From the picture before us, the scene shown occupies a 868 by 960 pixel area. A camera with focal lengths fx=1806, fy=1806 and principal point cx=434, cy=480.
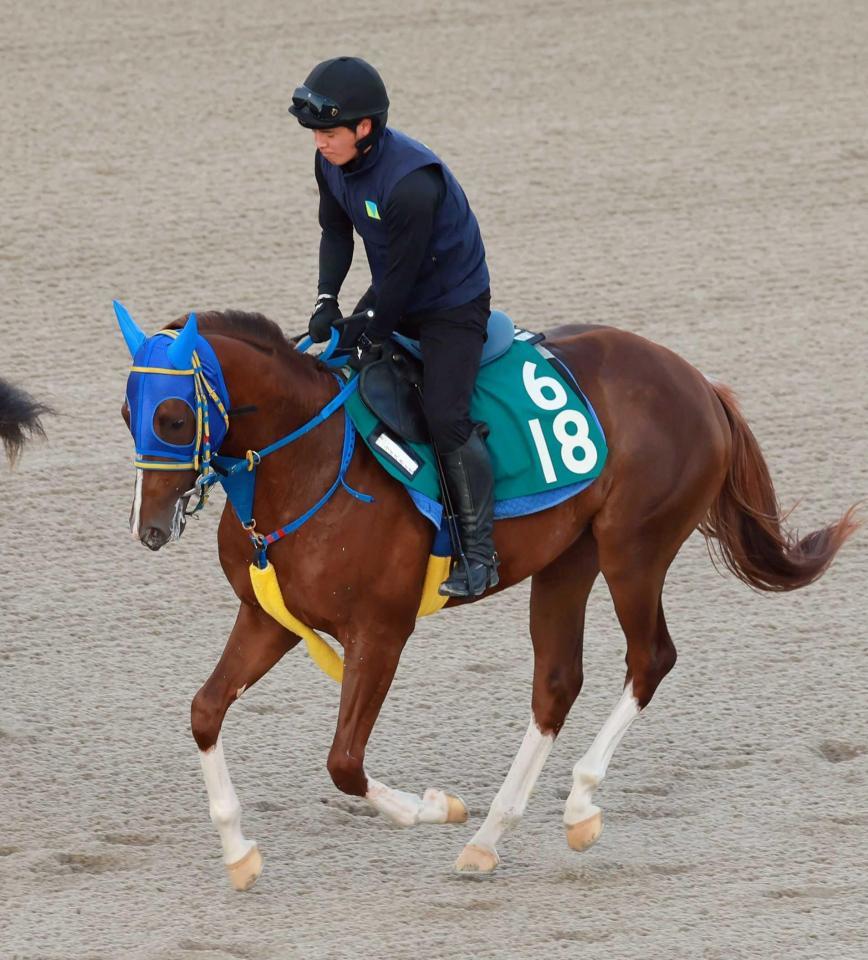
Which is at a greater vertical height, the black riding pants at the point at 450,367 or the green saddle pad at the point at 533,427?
the black riding pants at the point at 450,367

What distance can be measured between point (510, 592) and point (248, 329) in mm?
2576

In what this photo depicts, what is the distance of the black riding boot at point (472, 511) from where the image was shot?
5.01m

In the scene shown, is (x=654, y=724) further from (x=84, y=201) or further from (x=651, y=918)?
(x=84, y=201)

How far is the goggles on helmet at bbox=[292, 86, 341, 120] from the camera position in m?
4.70

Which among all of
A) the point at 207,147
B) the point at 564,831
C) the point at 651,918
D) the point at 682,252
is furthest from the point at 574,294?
the point at 651,918

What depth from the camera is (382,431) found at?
16.3 ft

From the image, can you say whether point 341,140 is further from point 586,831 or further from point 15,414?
point 586,831

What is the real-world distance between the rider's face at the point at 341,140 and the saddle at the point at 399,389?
1.83 feet

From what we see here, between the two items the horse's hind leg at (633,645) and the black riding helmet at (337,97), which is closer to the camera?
the black riding helmet at (337,97)

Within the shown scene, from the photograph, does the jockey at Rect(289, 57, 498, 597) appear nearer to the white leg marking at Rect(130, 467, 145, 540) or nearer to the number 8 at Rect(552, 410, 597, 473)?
the number 8 at Rect(552, 410, 597, 473)

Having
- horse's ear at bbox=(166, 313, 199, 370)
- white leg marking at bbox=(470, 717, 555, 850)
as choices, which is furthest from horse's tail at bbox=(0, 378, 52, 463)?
white leg marking at bbox=(470, 717, 555, 850)

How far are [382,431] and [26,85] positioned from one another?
6927 mm

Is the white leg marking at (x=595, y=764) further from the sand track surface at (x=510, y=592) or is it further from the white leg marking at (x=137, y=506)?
the white leg marking at (x=137, y=506)

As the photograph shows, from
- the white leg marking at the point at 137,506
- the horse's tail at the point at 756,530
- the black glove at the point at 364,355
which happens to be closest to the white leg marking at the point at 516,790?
the horse's tail at the point at 756,530
